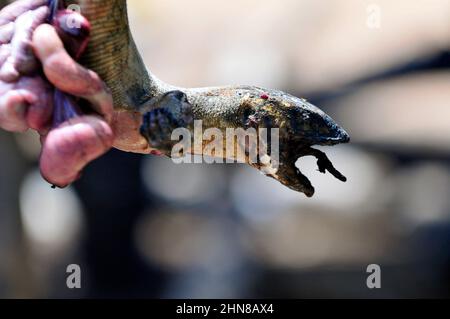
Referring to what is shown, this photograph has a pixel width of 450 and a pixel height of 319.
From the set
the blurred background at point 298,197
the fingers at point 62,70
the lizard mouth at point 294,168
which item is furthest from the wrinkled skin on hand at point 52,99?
the blurred background at point 298,197

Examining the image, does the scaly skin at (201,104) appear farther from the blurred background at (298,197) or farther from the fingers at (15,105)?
the blurred background at (298,197)

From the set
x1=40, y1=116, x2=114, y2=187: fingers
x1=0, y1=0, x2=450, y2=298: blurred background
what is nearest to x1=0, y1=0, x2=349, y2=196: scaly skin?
x1=40, y1=116, x2=114, y2=187: fingers

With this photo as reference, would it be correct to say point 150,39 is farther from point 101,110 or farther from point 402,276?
point 101,110

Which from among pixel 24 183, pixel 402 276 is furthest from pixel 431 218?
pixel 24 183

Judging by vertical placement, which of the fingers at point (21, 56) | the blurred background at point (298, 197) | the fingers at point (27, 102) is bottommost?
the fingers at point (27, 102)

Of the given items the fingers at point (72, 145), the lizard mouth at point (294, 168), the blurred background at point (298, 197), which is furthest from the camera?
the blurred background at point (298, 197)

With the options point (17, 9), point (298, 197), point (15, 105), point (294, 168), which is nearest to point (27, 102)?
point (15, 105)

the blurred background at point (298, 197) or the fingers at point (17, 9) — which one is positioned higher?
the blurred background at point (298, 197)

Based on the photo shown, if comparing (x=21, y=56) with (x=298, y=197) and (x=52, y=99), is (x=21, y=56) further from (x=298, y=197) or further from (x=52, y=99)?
(x=298, y=197)
